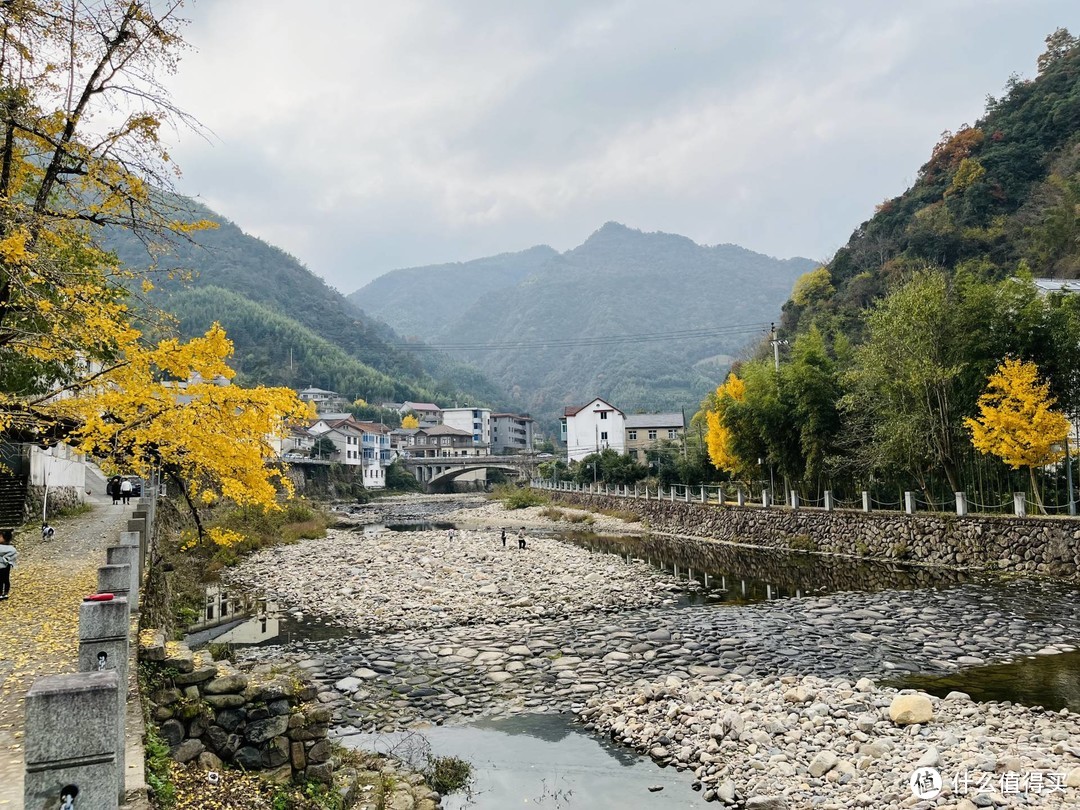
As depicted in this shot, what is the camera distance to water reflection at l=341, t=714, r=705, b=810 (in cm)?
757

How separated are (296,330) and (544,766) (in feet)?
426

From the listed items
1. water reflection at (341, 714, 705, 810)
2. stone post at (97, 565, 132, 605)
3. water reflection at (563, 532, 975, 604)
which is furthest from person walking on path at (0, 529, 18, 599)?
water reflection at (563, 532, 975, 604)

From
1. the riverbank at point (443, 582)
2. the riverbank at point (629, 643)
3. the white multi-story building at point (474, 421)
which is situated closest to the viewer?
the riverbank at point (629, 643)

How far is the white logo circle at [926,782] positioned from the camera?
6.82 m

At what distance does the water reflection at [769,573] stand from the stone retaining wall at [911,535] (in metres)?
0.83

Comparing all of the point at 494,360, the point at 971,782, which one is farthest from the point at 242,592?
the point at 494,360

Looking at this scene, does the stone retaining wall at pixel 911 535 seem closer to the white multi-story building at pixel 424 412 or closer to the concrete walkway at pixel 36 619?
the concrete walkway at pixel 36 619

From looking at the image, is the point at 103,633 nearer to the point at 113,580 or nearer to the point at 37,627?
the point at 113,580

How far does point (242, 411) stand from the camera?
8.36 m

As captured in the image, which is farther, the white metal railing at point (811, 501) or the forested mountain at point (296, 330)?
the forested mountain at point (296, 330)

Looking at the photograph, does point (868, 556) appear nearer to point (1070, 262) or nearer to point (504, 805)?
point (504, 805)

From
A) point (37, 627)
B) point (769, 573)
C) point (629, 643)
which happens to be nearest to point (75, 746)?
point (37, 627)

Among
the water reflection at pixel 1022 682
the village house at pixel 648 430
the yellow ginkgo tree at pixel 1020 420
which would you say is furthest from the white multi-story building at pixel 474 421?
the water reflection at pixel 1022 682

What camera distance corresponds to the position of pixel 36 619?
907cm
